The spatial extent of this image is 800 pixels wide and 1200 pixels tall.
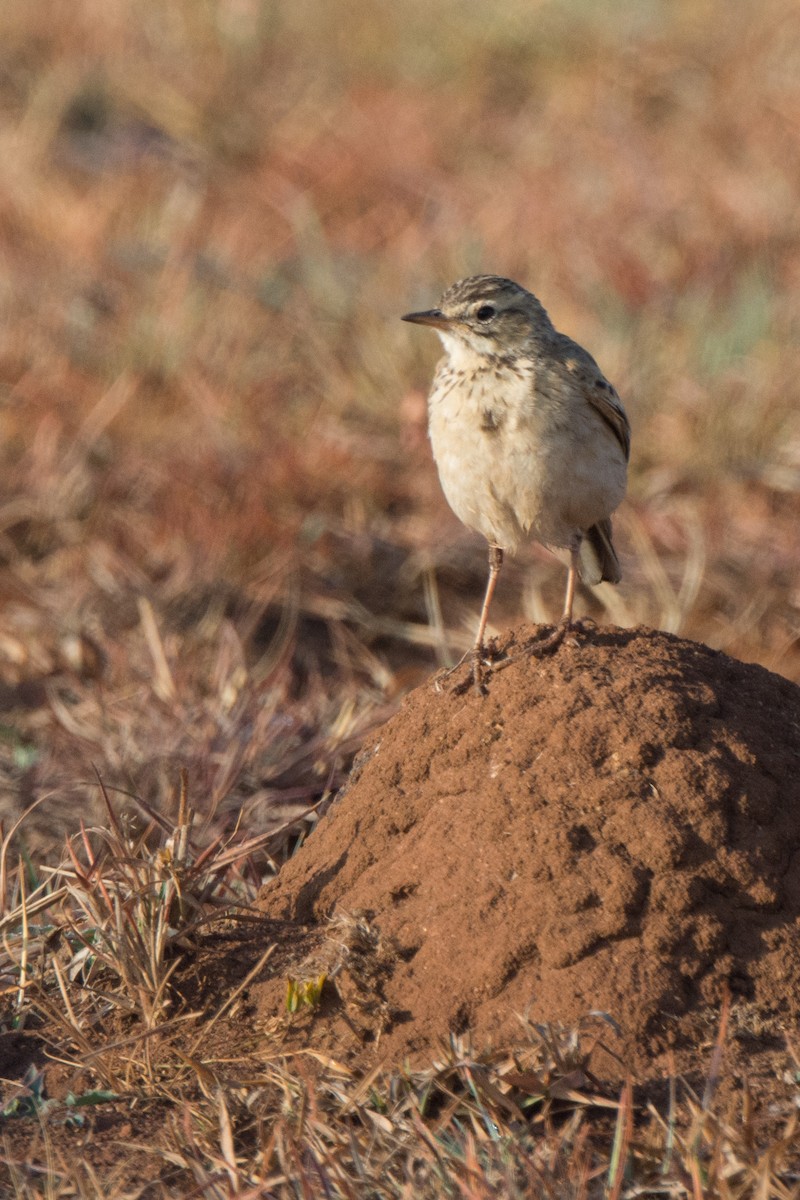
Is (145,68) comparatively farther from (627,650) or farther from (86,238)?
(627,650)

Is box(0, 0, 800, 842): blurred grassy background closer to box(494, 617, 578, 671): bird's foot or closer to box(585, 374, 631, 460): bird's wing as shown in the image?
box(494, 617, 578, 671): bird's foot

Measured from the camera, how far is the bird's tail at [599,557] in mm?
5441

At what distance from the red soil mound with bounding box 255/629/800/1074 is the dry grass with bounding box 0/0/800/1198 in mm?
269

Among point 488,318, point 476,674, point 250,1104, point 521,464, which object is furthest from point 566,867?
point 488,318

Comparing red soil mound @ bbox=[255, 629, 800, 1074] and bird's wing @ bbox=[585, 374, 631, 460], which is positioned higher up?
bird's wing @ bbox=[585, 374, 631, 460]

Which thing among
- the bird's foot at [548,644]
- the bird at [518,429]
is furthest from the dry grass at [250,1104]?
the bird at [518,429]

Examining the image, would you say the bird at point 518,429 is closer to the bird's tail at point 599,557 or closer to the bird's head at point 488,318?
the bird's head at point 488,318

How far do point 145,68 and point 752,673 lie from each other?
44.1ft

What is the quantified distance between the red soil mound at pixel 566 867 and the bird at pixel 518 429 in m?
0.31

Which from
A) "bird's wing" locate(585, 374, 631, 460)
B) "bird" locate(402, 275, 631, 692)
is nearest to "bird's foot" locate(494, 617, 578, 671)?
"bird" locate(402, 275, 631, 692)

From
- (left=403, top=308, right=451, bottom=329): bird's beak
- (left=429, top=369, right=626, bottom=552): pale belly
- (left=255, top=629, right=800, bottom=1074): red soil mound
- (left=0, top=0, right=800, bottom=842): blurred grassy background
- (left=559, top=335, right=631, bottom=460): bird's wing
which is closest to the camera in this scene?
(left=255, top=629, right=800, bottom=1074): red soil mound

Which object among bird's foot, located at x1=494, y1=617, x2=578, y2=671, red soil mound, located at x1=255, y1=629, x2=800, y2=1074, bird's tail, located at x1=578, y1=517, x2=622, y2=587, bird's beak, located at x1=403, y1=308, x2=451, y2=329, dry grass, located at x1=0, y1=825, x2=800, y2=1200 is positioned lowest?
dry grass, located at x1=0, y1=825, x2=800, y2=1200

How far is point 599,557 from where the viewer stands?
5.50 metres

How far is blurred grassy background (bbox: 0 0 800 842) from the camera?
7.54m
